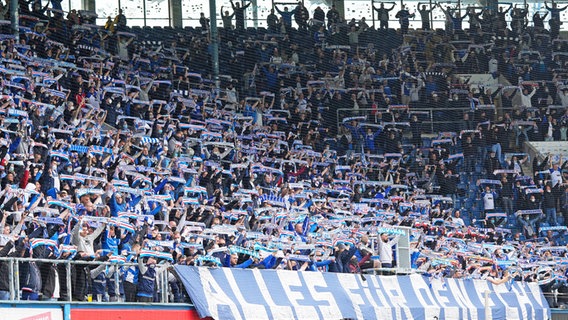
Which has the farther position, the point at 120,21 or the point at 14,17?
the point at 120,21

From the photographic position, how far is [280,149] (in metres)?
25.1

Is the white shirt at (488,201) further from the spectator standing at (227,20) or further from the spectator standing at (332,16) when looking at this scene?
the spectator standing at (227,20)

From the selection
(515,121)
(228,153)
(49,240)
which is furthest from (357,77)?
(49,240)

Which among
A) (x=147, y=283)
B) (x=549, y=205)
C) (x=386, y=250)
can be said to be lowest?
(x=549, y=205)

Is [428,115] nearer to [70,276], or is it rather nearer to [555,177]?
[555,177]

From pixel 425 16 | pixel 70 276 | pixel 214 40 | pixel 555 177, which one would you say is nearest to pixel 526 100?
pixel 555 177

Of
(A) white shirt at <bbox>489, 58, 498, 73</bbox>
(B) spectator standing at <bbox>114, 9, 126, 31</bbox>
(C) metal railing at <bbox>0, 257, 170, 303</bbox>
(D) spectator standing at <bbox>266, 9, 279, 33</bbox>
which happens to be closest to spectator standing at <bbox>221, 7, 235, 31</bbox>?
(D) spectator standing at <bbox>266, 9, 279, 33</bbox>

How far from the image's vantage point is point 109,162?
19469 mm

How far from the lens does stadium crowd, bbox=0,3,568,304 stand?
17.1 meters

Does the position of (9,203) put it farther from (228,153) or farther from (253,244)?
(228,153)

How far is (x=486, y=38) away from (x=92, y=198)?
17335mm

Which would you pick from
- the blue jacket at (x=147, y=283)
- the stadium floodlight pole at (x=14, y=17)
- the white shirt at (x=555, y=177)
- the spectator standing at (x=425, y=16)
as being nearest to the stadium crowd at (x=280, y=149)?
the blue jacket at (x=147, y=283)

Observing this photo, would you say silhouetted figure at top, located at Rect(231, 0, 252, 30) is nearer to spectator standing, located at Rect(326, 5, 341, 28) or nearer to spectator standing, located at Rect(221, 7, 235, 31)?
spectator standing, located at Rect(221, 7, 235, 31)

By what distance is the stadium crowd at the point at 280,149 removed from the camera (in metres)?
17.1
